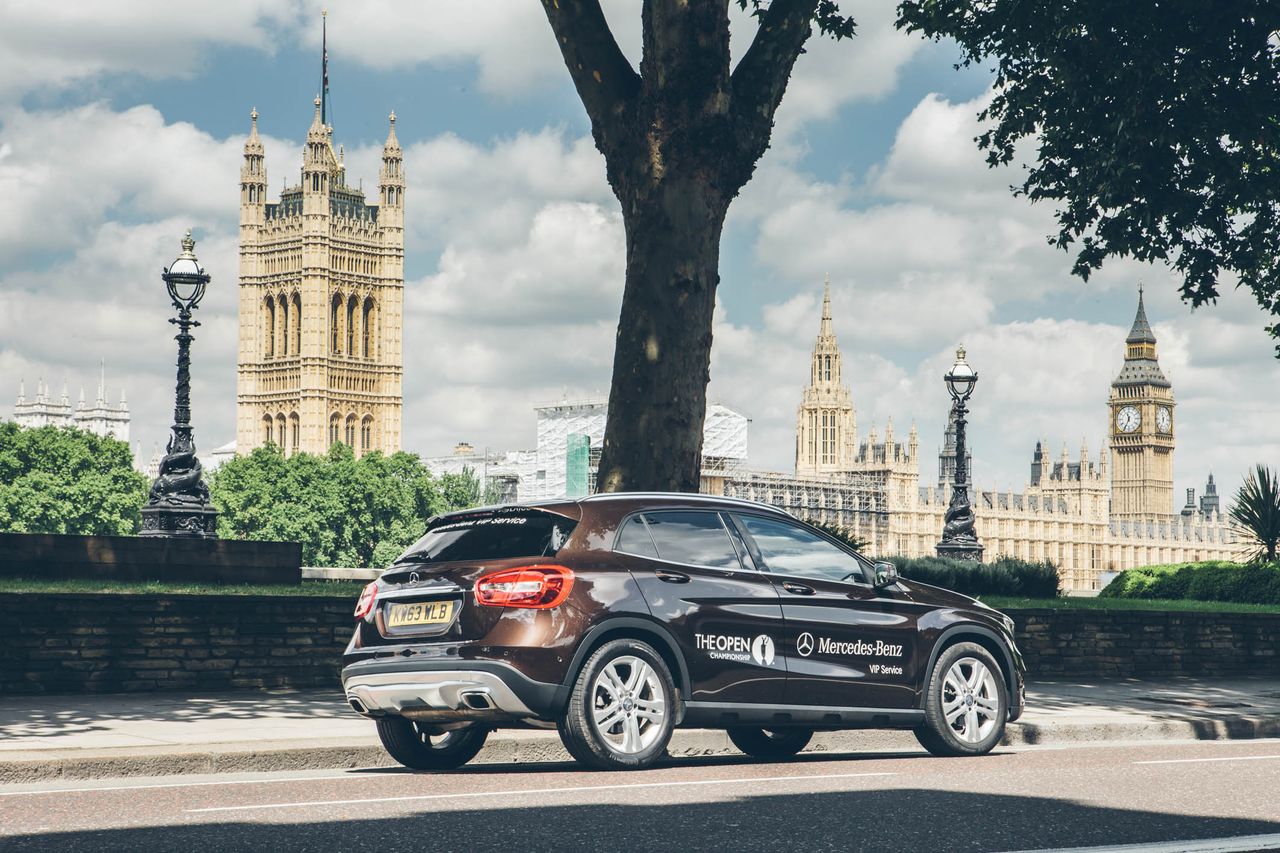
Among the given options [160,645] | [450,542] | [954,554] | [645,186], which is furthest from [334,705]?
[954,554]

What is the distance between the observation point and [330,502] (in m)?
128

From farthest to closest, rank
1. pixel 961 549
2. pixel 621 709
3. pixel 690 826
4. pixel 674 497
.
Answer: pixel 961 549 → pixel 674 497 → pixel 621 709 → pixel 690 826

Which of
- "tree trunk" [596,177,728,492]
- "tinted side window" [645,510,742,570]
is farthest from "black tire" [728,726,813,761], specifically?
"tree trunk" [596,177,728,492]

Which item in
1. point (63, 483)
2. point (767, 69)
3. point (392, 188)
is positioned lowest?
point (63, 483)

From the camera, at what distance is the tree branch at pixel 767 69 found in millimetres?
15797

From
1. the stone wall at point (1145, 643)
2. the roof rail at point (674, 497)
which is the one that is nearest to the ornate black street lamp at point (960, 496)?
the stone wall at point (1145, 643)

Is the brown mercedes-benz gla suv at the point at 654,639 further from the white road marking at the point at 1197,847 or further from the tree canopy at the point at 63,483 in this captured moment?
the tree canopy at the point at 63,483

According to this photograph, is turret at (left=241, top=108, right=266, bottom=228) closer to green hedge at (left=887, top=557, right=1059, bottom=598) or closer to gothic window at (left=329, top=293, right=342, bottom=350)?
gothic window at (left=329, top=293, right=342, bottom=350)

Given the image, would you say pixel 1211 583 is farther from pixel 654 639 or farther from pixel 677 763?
pixel 654 639

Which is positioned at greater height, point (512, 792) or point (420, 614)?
point (420, 614)

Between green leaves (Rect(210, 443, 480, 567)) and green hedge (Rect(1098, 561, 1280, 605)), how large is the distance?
9069 centimetres

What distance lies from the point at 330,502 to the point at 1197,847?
403 ft

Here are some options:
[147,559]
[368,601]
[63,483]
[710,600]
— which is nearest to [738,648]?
[710,600]

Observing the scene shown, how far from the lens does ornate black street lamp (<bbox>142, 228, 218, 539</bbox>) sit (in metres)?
24.1
